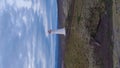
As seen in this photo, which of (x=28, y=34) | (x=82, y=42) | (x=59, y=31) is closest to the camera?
(x=28, y=34)

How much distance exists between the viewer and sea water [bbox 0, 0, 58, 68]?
0.88 m

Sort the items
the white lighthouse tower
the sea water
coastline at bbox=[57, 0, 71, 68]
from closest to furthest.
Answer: the sea water, the white lighthouse tower, coastline at bbox=[57, 0, 71, 68]

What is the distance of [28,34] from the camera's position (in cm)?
110

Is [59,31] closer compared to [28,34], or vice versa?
[28,34]

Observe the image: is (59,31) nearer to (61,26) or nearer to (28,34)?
(61,26)

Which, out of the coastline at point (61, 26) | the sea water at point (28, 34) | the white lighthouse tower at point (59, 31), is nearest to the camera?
the sea water at point (28, 34)

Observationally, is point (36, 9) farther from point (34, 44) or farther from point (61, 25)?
point (61, 25)

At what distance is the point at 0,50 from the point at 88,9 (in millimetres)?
923

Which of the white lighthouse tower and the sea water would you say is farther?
the white lighthouse tower

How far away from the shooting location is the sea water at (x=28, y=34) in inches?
34.6

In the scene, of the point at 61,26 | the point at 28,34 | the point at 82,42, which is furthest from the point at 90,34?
the point at 28,34

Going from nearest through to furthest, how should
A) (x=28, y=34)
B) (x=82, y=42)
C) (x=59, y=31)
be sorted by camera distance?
1. (x=28, y=34)
2. (x=59, y=31)
3. (x=82, y=42)

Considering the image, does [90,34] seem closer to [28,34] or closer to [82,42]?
[82,42]

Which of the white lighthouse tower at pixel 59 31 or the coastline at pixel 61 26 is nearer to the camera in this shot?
the white lighthouse tower at pixel 59 31
